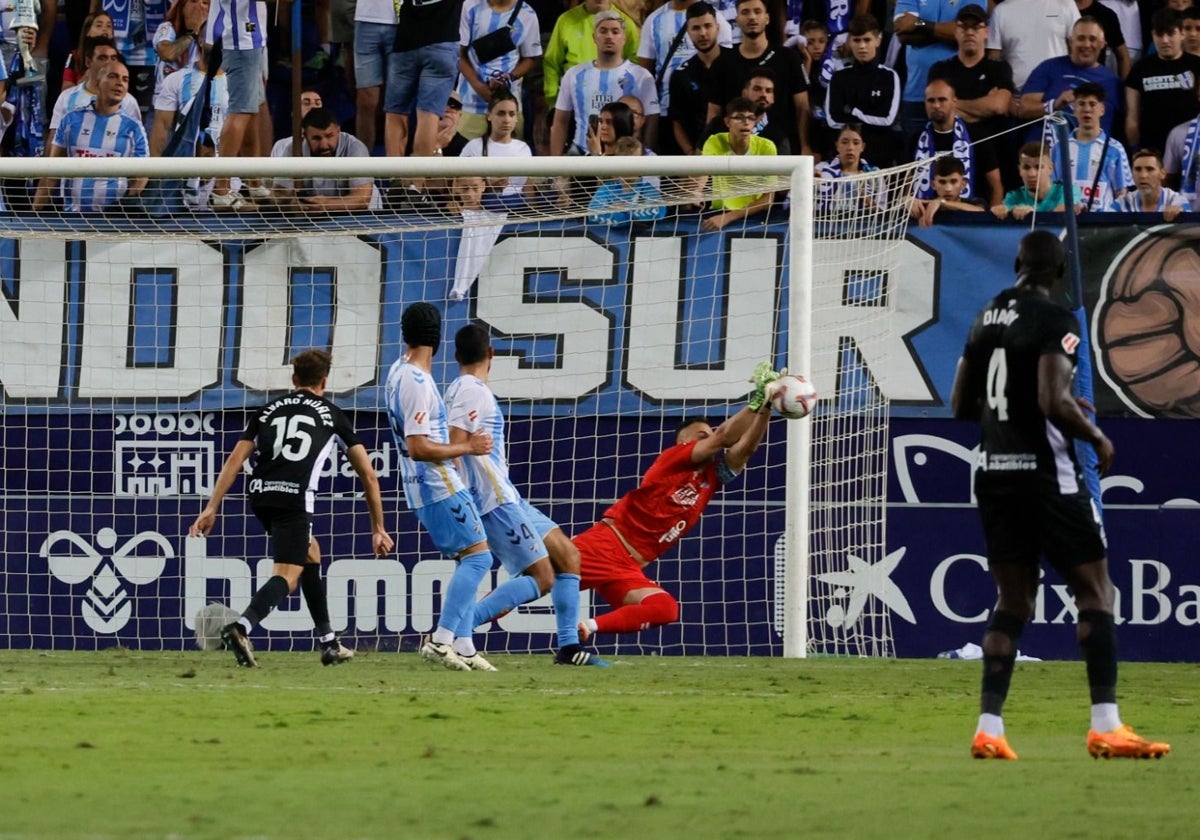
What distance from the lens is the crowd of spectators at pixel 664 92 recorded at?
14453 mm

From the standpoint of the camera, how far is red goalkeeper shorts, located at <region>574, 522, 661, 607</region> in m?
12.5

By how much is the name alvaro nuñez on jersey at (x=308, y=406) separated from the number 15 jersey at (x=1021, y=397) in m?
5.07

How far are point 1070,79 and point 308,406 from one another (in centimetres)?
702

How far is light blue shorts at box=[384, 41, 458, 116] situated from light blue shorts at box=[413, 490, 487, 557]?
16.4ft

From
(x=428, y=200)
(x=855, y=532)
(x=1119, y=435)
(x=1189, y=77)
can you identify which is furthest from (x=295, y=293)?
(x=1189, y=77)

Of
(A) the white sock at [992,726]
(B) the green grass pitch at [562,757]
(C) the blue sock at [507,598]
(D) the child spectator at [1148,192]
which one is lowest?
(B) the green grass pitch at [562,757]

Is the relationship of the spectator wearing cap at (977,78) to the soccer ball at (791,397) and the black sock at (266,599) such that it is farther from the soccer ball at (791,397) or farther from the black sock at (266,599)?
the black sock at (266,599)

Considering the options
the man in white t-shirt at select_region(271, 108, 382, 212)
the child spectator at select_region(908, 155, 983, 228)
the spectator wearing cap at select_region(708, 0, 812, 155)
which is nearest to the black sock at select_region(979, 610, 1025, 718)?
the child spectator at select_region(908, 155, 983, 228)

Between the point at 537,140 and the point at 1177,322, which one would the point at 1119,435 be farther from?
the point at 537,140

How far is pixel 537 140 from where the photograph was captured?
1666 cm

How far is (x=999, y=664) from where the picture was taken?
7402 millimetres

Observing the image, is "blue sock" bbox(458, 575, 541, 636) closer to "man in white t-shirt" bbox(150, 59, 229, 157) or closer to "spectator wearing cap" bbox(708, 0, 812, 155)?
"spectator wearing cap" bbox(708, 0, 812, 155)

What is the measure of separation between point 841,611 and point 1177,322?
10.4ft

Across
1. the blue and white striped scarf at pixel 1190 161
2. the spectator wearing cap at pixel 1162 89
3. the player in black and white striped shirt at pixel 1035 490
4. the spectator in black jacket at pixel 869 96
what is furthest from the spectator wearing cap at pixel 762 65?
the player in black and white striped shirt at pixel 1035 490
